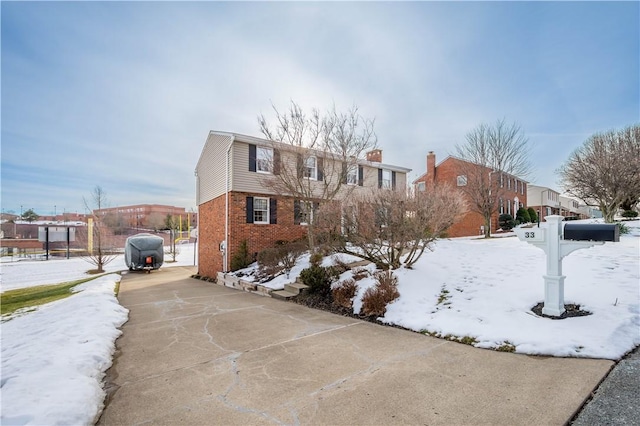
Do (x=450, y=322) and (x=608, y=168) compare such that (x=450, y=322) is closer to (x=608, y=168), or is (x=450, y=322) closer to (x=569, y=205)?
(x=608, y=168)

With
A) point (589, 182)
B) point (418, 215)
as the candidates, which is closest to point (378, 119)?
point (418, 215)

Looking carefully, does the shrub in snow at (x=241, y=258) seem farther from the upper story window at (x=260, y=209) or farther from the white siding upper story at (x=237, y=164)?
the white siding upper story at (x=237, y=164)

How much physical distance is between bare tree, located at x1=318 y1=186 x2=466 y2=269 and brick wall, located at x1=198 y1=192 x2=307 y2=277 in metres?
6.50

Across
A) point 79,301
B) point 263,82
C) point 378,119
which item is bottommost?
point 79,301

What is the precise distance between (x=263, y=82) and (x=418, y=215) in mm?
7958

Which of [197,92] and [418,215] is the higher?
[197,92]

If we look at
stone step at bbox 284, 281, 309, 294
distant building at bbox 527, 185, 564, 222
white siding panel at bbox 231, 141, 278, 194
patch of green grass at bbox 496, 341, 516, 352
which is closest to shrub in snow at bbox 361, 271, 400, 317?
patch of green grass at bbox 496, 341, 516, 352

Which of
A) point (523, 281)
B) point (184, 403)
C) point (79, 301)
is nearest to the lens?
point (184, 403)

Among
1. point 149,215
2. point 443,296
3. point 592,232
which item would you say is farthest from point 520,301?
point 149,215

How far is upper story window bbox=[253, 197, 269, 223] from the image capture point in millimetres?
14487

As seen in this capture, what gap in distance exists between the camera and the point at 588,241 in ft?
16.5

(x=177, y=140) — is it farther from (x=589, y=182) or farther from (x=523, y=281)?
(x=589, y=182)

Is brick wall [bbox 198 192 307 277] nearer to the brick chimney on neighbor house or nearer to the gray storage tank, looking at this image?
the gray storage tank

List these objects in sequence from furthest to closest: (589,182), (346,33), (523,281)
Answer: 1. (589,182)
2. (346,33)
3. (523,281)
